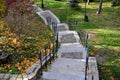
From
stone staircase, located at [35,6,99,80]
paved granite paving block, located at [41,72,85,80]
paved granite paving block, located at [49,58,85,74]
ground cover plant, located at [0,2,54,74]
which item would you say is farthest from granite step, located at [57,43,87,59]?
paved granite paving block, located at [41,72,85,80]

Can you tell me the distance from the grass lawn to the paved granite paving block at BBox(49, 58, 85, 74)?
1368 millimetres

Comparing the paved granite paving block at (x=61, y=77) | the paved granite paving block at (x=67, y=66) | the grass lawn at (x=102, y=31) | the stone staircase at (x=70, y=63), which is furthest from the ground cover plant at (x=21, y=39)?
the grass lawn at (x=102, y=31)

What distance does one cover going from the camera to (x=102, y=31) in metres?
27.0

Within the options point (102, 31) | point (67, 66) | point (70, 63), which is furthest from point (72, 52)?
point (102, 31)

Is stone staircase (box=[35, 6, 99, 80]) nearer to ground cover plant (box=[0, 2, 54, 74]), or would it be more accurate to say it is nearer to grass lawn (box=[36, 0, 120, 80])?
grass lawn (box=[36, 0, 120, 80])

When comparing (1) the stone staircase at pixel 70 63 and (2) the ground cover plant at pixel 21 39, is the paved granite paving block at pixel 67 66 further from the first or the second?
(2) the ground cover plant at pixel 21 39

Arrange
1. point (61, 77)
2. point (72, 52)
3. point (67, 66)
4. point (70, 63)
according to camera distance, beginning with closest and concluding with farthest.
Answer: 1. point (61, 77)
2. point (67, 66)
3. point (70, 63)
4. point (72, 52)

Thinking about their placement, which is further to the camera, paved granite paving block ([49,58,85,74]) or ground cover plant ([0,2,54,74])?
ground cover plant ([0,2,54,74])

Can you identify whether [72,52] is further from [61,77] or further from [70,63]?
[61,77]

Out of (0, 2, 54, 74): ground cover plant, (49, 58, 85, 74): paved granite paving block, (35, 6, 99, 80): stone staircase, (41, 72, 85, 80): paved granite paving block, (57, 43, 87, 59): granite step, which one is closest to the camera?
(41, 72, 85, 80): paved granite paving block

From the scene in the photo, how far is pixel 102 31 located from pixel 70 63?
13.6 m

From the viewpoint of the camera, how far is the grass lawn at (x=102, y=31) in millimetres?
16447

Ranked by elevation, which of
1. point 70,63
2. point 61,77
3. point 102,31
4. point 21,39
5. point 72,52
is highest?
point 61,77

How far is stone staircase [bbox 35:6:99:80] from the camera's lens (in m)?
11.1
